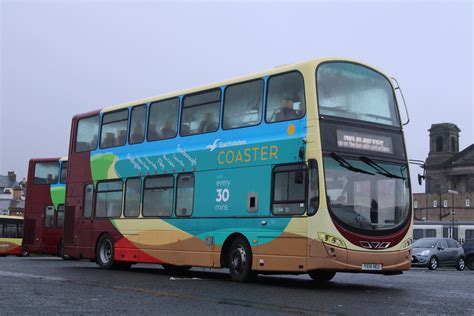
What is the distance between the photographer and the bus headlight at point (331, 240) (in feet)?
40.3

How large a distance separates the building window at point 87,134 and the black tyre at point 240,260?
7.00 metres

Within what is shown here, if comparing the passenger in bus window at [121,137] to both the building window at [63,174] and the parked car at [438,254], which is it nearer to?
the building window at [63,174]

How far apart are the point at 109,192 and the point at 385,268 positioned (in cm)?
886

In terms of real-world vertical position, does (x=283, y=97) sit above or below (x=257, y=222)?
above

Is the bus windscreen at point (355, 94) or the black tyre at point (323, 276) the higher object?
the bus windscreen at point (355, 94)

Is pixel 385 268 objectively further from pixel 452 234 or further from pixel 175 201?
pixel 452 234

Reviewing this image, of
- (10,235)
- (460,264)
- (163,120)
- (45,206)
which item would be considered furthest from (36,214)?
(460,264)

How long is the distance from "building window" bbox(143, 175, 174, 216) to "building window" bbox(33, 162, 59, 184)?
1350 cm

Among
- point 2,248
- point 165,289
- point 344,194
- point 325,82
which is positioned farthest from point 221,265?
point 2,248

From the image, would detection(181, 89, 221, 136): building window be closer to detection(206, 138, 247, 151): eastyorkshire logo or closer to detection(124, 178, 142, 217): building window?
detection(206, 138, 247, 151): eastyorkshire logo

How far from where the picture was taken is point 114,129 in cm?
1891

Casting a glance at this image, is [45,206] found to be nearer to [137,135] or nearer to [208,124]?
[137,135]

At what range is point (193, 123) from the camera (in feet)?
52.6

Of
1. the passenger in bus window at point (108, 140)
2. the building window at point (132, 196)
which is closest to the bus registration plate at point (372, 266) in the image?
the building window at point (132, 196)
